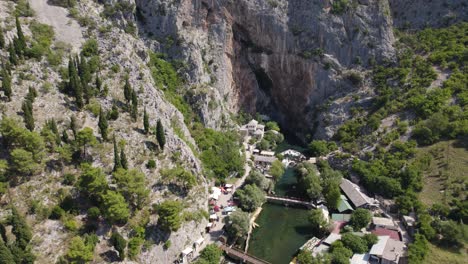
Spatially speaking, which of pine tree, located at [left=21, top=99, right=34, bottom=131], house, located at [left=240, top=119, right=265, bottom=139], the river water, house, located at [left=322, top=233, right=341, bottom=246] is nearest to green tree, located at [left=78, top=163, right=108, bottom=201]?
pine tree, located at [left=21, top=99, right=34, bottom=131]

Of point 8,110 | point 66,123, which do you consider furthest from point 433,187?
point 8,110

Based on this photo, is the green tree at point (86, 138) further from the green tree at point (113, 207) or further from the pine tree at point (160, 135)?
the pine tree at point (160, 135)

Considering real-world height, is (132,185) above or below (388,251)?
above

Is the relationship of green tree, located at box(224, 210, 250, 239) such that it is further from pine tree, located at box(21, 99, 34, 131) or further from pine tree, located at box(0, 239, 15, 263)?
pine tree, located at box(21, 99, 34, 131)

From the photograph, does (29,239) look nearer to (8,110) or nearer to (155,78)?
(8,110)

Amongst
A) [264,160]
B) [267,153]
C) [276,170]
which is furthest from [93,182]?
[267,153]

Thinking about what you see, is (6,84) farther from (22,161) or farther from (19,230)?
(19,230)
